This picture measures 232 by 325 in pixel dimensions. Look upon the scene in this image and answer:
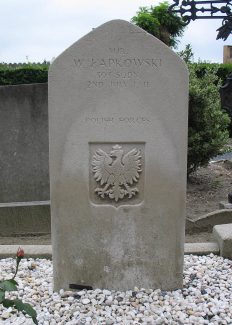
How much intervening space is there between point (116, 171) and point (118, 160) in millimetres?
78

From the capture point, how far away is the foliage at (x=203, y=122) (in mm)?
6723

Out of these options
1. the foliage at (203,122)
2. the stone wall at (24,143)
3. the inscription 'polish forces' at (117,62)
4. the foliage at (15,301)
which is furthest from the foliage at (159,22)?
the foliage at (15,301)

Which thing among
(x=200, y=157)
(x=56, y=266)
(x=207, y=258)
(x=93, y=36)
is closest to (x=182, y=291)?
(x=207, y=258)

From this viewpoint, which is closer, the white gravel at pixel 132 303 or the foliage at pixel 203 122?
the white gravel at pixel 132 303

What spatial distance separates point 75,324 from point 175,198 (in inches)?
40.4

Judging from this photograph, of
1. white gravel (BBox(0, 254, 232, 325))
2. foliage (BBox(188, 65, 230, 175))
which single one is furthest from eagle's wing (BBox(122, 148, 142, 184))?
foliage (BBox(188, 65, 230, 175))

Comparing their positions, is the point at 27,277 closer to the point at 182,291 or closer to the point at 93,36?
the point at 182,291

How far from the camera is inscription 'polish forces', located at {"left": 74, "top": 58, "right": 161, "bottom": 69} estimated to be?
303 centimetres

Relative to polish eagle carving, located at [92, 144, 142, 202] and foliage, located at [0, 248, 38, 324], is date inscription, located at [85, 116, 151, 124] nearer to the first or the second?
polish eagle carving, located at [92, 144, 142, 202]

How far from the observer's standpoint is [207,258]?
381cm

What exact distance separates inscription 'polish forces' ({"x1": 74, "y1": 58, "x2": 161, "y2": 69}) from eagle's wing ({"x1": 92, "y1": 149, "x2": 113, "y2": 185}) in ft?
1.82

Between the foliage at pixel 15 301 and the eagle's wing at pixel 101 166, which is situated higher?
the eagle's wing at pixel 101 166

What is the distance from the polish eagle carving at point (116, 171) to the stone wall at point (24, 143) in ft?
8.25

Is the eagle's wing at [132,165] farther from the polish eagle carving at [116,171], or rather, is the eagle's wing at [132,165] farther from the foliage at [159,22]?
the foliage at [159,22]
